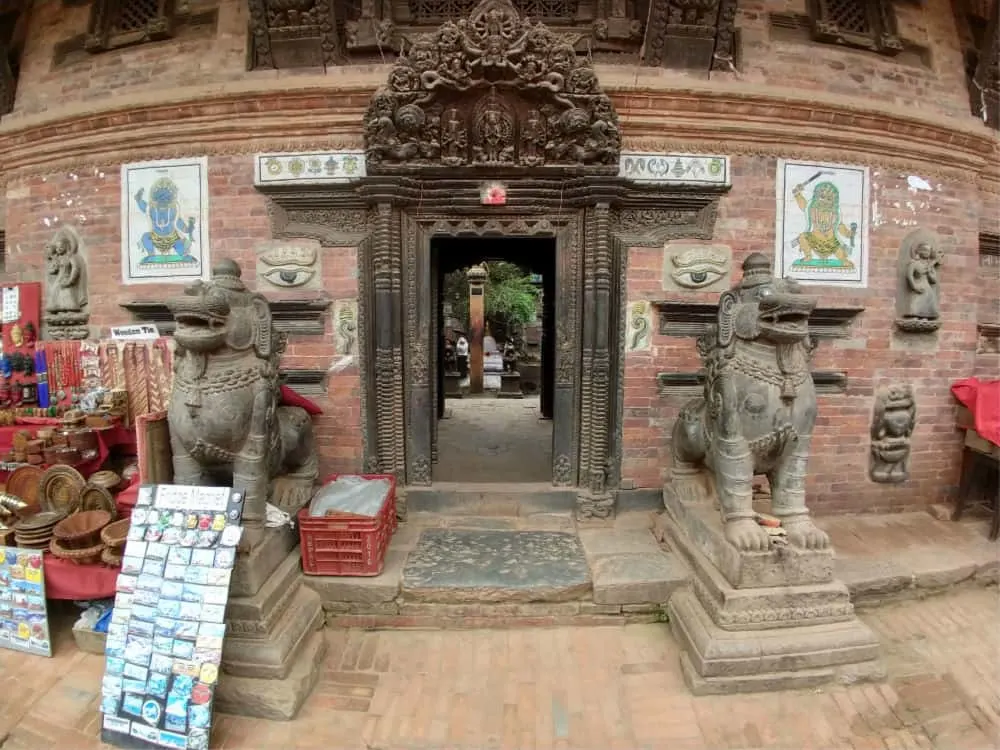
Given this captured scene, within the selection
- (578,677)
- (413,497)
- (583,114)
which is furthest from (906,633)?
(583,114)

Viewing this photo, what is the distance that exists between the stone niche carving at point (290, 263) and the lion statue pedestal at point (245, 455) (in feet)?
3.68

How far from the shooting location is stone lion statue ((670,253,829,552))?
284cm

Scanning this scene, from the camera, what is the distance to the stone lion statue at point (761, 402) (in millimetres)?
2842

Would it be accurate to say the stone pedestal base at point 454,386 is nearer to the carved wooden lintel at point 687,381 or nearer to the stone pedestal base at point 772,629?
the carved wooden lintel at point 687,381

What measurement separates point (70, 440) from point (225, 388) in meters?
1.89

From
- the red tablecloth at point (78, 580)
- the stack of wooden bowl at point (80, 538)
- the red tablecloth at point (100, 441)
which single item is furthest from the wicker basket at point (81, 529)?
the red tablecloth at point (100, 441)

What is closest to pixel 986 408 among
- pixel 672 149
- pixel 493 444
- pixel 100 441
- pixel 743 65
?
pixel 672 149

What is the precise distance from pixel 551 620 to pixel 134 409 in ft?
12.4

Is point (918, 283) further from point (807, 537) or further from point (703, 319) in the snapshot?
point (807, 537)

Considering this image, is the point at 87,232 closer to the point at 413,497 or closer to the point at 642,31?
the point at 413,497

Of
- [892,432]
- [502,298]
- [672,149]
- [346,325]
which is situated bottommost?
[892,432]

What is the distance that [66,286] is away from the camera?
4395mm

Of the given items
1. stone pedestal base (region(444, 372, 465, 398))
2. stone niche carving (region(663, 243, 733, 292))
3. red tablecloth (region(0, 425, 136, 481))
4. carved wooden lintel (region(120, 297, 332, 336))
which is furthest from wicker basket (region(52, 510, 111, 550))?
stone pedestal base (region(444, 372, 465, 398))

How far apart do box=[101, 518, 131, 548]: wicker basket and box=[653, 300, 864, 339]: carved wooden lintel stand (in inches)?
159
